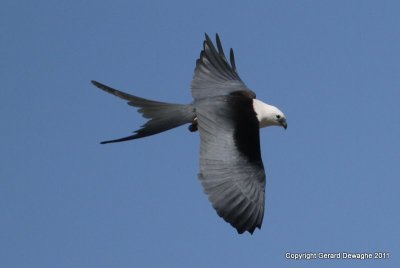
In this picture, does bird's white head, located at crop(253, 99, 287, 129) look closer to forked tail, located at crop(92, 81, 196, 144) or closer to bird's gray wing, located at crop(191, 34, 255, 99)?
bird's gray wing, located at crop(191, 34, 255, 99)

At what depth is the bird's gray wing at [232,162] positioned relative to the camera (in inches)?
408

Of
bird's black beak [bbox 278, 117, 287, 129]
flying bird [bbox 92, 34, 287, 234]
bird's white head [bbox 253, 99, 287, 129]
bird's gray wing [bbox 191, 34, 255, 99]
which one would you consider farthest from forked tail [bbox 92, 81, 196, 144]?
bird's black beak [bbox 278, 117, 287, 129]

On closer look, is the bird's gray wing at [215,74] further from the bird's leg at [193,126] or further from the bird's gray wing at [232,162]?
the bird's leg at [193,126]

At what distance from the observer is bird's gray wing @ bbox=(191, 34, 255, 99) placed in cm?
1230

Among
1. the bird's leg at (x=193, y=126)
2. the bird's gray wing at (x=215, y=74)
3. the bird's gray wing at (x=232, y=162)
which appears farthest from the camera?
the bird's gray wing at (x=215, y=74)

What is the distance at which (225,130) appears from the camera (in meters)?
11.2

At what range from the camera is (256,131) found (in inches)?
456

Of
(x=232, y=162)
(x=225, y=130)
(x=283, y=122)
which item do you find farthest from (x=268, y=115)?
(x=232, y=162)

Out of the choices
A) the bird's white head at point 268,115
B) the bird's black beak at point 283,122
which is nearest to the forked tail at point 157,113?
the bird's white head at point 268,115

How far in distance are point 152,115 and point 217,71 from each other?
173 cm

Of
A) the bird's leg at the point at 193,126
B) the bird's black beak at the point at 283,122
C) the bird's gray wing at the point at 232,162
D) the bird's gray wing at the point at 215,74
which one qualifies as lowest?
the bird's gray wing at the point at 232,162

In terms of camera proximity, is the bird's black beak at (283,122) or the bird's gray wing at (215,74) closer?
the bird's gray wing at (215,74)

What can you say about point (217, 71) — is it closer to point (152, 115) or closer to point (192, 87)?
point (192, 87)

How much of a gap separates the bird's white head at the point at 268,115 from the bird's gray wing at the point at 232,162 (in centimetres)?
42
